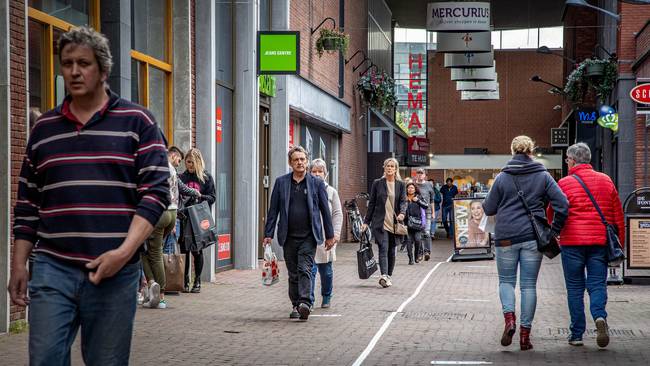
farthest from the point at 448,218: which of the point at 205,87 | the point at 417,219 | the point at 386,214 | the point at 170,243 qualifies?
the point at 170,243

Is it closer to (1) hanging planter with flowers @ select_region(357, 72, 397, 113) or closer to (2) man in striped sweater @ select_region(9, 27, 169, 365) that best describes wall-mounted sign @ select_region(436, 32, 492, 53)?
(1) hanging planter with flowers @ select_region(357, 72, 397, 113)

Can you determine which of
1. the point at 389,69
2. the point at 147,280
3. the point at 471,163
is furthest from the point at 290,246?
the point at 471,163

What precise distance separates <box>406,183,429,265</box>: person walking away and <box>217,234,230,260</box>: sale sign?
4.34m

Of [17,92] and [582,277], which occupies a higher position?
[17,92]

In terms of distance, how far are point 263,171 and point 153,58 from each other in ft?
20.7

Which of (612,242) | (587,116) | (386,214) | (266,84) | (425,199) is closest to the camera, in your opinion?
(612,242)

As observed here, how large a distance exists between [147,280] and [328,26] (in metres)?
15.9

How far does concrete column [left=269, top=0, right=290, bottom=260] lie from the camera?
20.7m

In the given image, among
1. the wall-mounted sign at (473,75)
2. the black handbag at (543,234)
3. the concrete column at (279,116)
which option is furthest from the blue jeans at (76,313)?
the wall-mounted sign at (473,75)

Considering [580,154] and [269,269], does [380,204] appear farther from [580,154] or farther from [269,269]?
[580,154]

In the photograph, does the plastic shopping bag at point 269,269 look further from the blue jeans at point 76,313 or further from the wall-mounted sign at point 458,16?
the wall-mounted sign at point 458,16

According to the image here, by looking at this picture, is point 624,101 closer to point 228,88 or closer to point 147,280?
point 228,88

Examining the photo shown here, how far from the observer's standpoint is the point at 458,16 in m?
32.0

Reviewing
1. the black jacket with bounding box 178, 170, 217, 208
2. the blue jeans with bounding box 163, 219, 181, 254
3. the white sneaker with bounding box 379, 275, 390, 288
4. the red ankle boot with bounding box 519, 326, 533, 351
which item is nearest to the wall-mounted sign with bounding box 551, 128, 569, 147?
the white sneaker with bounding box 379, 275, 390, 288
